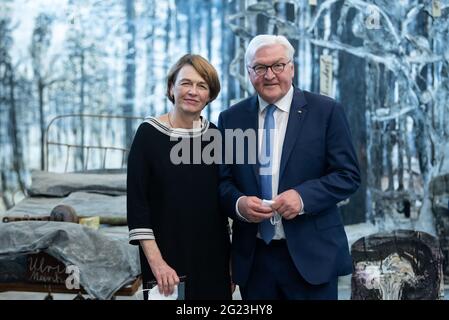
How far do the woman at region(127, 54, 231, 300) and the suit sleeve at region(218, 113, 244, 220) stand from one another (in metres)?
0.02

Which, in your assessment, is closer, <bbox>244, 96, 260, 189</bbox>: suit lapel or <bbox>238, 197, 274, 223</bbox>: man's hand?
<bbox>238, 197, 274, 223</bbox>: man's hand

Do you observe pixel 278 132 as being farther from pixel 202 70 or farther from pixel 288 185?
pixel 202 70

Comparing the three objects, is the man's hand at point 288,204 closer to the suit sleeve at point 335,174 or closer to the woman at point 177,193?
the suit sleeve at point 335,174

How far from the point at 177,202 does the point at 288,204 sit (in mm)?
336

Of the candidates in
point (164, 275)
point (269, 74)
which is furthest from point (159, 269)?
point (269, 74)

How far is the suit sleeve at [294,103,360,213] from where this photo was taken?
1841 mm

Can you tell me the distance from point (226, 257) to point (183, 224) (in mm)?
206

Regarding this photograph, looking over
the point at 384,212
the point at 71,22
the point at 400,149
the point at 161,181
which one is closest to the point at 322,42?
the point at 400,149

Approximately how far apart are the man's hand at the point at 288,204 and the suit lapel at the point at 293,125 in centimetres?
10

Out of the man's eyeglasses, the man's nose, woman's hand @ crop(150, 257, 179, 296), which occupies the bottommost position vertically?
woman's hand @ crop(150, 257, 179, 296)

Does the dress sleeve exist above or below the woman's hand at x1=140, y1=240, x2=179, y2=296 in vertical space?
above

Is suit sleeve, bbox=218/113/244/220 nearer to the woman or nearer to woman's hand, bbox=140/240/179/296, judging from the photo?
the woman

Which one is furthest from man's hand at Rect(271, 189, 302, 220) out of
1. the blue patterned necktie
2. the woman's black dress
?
the woman's black dress

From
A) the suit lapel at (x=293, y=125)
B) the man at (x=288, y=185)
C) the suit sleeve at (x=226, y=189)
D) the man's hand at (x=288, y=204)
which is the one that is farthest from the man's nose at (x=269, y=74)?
the man's hand at (x=288, y=204)
